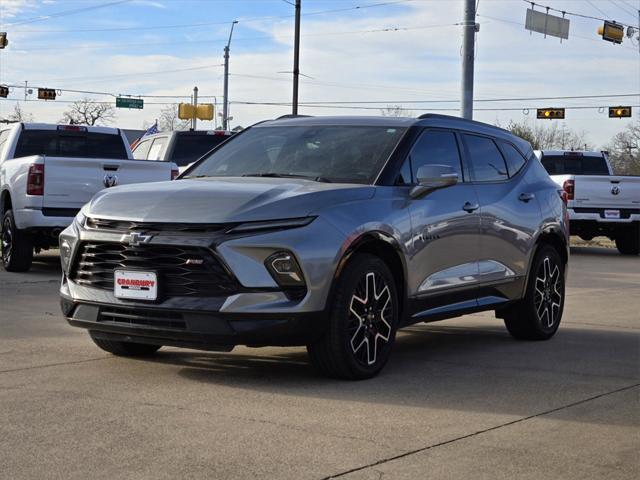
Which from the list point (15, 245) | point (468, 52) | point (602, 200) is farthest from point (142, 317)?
point (468, 52)

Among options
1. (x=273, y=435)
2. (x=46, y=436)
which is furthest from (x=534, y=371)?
(x=46, y=436)

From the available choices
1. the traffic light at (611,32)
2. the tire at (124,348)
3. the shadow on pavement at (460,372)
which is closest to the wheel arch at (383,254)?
the shadow on pavement at (460,372)

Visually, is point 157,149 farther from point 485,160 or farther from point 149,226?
point 149,226

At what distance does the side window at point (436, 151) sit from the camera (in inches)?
300

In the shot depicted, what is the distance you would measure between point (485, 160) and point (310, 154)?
174cm

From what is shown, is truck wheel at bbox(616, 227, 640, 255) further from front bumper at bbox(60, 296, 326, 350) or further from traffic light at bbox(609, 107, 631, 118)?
traffic light at bbox(609, 107, 631, 118)

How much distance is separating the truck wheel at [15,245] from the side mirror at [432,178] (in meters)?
7.54

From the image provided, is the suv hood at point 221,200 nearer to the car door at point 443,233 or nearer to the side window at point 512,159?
the car door at point 443,233

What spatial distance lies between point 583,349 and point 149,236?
394cm

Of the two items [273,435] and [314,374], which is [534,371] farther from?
[273,435]

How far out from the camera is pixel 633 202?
21.2 meters

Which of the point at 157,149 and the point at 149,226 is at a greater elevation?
the point at 157,149

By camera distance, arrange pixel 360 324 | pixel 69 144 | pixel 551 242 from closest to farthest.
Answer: pixel 360 324
pixel 551 242
pixel 69 144

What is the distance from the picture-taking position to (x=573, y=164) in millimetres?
23969
